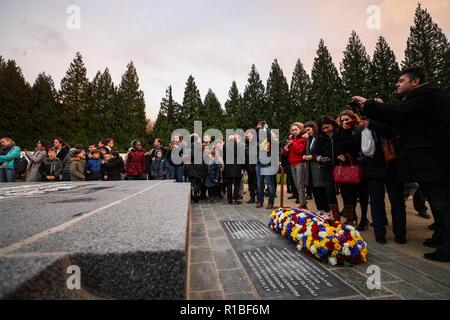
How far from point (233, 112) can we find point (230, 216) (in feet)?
152

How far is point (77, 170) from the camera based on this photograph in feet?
27.0

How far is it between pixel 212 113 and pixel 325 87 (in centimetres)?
2085

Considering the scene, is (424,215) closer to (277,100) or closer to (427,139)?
(427,139)

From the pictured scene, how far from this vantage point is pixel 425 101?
9.27 ft

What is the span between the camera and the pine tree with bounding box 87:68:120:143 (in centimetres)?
4059

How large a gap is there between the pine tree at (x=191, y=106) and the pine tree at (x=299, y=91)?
57.9 feet

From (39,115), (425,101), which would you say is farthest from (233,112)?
(425,101)

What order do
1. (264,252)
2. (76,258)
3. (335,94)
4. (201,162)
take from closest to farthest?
(76,258) < (264,252) < (201,162) < (335,94)

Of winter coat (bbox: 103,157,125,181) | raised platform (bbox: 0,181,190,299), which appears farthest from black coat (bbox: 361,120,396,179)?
winter coat (bbox: 103,157,125,181)

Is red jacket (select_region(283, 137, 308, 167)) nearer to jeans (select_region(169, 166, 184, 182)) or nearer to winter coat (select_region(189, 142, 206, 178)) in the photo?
winter coat (select_region(189, 142, 206, 178))

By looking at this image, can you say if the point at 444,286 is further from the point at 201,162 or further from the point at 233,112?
the point at 233,112

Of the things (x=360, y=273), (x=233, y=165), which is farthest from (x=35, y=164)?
(x=360, y=273)

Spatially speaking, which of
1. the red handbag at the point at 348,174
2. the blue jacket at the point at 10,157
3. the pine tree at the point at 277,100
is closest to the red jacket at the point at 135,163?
the blue jacket at the point at 10,157
